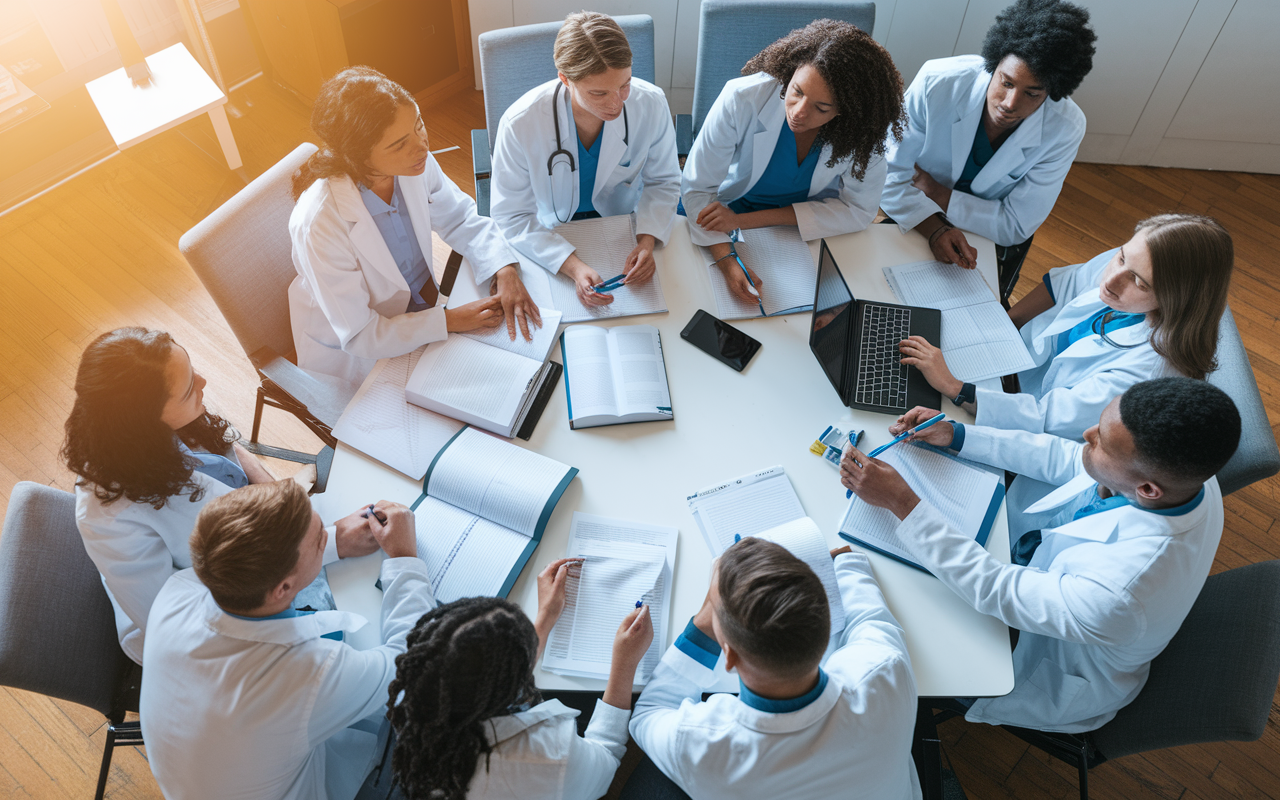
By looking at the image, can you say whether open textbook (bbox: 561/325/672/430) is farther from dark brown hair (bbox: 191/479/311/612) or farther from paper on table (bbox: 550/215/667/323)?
dark brown hair (bbox: 191/479/311/612)

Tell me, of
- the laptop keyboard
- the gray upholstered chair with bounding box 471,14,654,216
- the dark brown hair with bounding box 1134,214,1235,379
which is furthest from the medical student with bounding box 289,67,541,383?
the dark brown hair with bounding box 1134,214,1235,379

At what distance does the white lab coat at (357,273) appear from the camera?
1.77 meters

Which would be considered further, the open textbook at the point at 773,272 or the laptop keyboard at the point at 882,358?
the open textbook at the point at 773,272

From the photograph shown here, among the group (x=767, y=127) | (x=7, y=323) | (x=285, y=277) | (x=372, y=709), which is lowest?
(x=7, y=323)

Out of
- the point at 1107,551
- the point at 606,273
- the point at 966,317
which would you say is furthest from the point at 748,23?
the point at 1107,551

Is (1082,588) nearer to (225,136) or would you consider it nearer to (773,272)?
(773,272)

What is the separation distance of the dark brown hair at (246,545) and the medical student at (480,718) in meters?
0.27

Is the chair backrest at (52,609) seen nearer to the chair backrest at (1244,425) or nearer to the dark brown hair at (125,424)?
the dark brown hair at (125,424)

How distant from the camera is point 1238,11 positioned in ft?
9.78

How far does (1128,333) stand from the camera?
1.80 metres

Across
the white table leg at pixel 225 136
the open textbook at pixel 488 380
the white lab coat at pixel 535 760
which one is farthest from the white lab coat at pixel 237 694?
the white table leg at pixel 225 136

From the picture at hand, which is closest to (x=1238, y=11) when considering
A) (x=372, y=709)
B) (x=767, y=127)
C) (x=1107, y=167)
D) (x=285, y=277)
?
(x=1107, y=167)

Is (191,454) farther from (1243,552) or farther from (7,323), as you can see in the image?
(1243,552)

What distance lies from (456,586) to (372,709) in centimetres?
26
